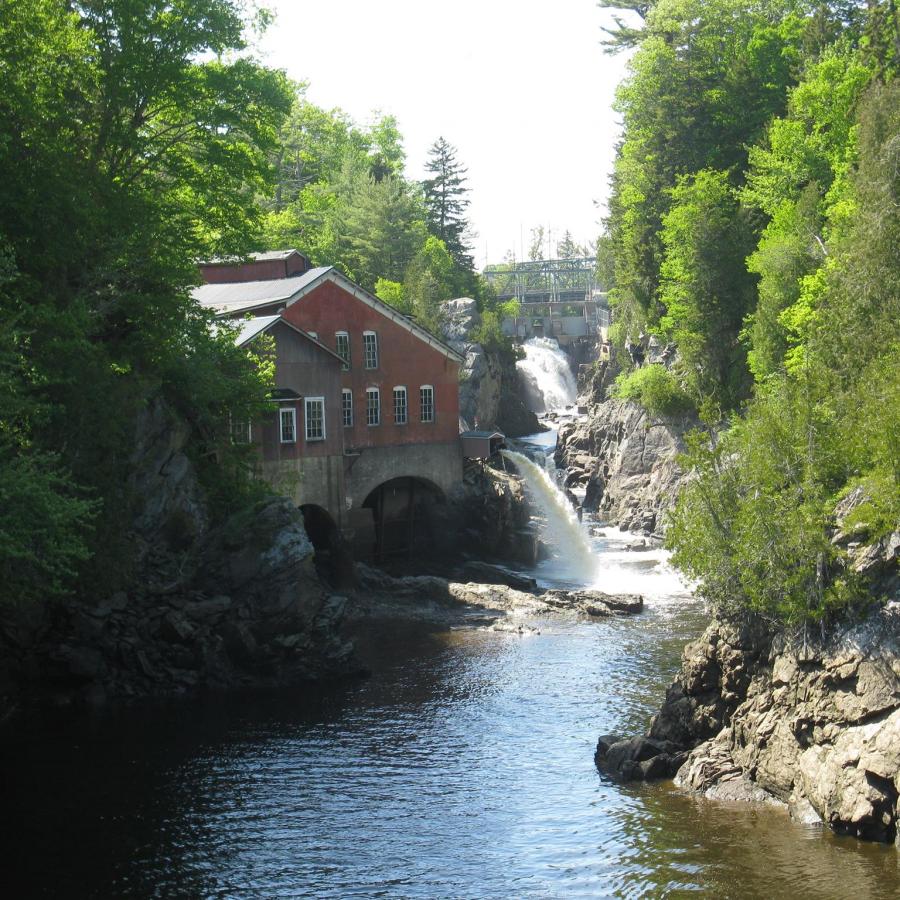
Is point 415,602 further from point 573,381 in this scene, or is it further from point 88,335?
point 573,381

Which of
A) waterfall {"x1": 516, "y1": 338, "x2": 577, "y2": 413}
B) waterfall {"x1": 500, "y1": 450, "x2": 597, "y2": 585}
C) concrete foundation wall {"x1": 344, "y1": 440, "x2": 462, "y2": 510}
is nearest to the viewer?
concrete foundation wall {"x1": 344, "y1": 440, "x2": 462, "y2": 510}

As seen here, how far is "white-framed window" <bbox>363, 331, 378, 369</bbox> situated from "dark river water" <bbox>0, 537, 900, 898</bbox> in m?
19.9

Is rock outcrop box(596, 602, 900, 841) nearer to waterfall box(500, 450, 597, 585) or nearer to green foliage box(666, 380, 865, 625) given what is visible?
green foliage box(666, 380, 865, 625)

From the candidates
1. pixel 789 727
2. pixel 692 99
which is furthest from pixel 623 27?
pixel 789 727

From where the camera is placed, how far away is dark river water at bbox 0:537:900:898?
814 inches

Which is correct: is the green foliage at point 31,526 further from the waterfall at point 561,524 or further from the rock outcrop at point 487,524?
the rock outcrop at point 487,524

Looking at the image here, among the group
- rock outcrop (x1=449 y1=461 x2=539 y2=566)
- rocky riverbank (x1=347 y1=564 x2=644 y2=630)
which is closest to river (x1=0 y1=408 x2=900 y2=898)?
rocky riverbank (x1=347 y1=564 x2=644 y2=630)

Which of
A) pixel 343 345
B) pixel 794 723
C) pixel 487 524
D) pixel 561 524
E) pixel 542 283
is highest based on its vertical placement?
pixel 542 283

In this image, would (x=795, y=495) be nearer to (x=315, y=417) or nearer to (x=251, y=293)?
(x=315, y=417)

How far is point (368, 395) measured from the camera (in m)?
51.5

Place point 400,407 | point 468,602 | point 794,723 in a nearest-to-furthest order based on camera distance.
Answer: point 794,723, point 468,602, point 400,407

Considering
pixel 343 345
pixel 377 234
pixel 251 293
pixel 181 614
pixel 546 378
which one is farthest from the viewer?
pixel 546 378

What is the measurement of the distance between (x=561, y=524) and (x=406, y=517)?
9.40m

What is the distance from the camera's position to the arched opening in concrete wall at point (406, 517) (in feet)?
172
